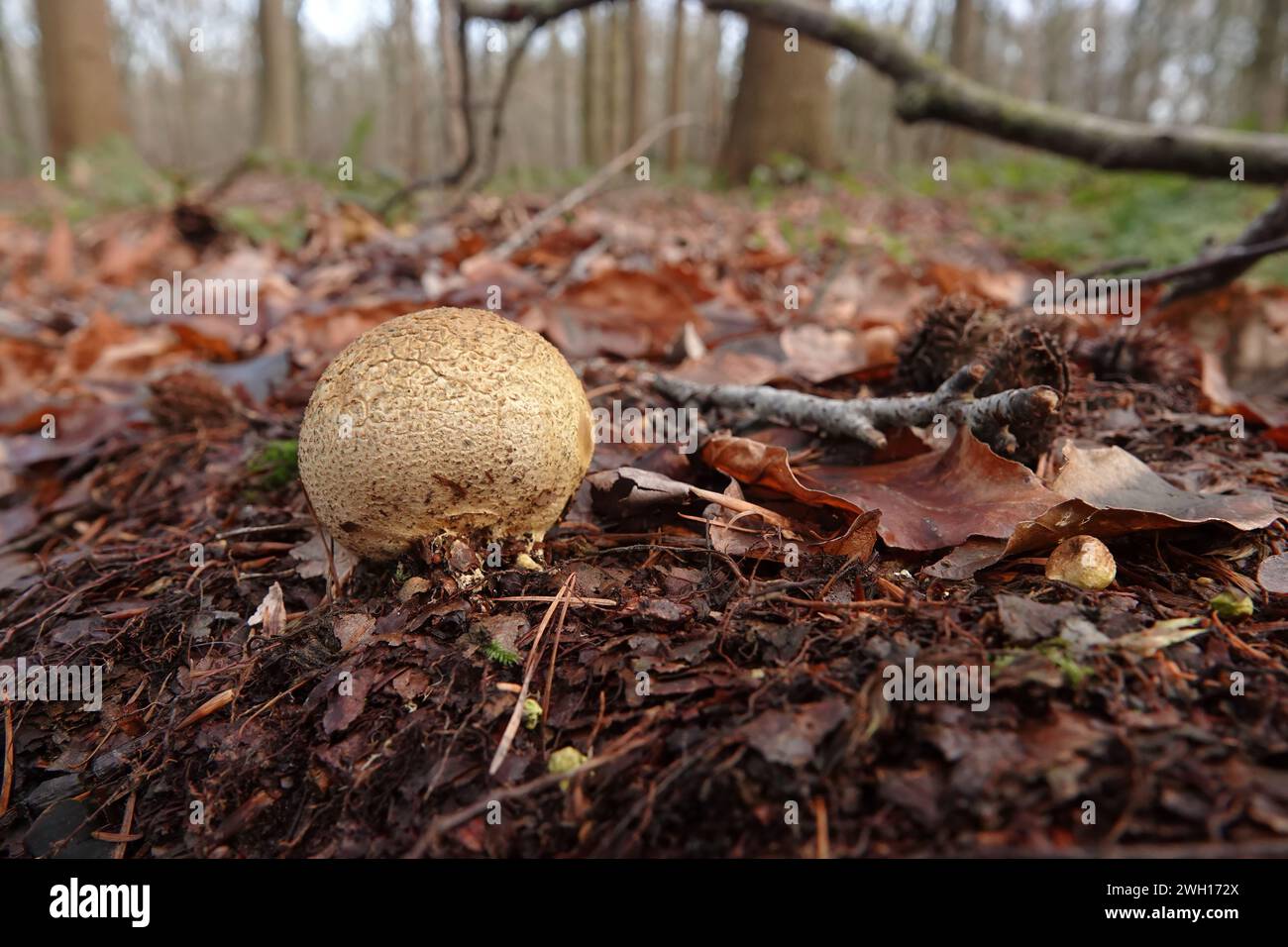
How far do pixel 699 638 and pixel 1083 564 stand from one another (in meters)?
0.88

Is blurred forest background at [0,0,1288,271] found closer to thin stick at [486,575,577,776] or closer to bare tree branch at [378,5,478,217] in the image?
bare tree branch at [378,5,478,217]

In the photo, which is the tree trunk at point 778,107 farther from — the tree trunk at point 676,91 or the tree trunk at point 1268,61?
the tree trunk at point 1268,61

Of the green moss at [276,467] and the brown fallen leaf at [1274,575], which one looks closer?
the brown fallen leaf at [1274,575]

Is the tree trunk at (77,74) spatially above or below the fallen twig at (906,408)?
above

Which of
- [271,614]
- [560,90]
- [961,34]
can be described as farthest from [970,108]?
[560,90]

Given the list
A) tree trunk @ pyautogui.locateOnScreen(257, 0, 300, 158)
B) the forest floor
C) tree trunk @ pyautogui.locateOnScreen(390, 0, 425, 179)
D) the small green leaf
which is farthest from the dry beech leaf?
tree trunk @ pyautogui.locateOnScreen(257, 0, 300, 158)

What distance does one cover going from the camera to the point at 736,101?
11.2 metres

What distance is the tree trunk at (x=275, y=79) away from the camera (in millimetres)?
17438

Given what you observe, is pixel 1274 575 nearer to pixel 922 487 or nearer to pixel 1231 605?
pixel 1231 605

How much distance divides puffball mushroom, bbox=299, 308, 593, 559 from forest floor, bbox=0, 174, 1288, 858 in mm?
155

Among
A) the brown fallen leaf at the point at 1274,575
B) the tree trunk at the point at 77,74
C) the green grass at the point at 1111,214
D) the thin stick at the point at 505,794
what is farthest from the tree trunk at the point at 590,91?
the thin stick at the point at 505,794

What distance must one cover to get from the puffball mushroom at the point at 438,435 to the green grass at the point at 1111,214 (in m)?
4.02

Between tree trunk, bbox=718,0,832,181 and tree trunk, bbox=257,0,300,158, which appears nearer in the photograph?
tree trunk, bbox=718,0,832,181

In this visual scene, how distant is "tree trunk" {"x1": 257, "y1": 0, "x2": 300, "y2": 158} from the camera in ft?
57.2
